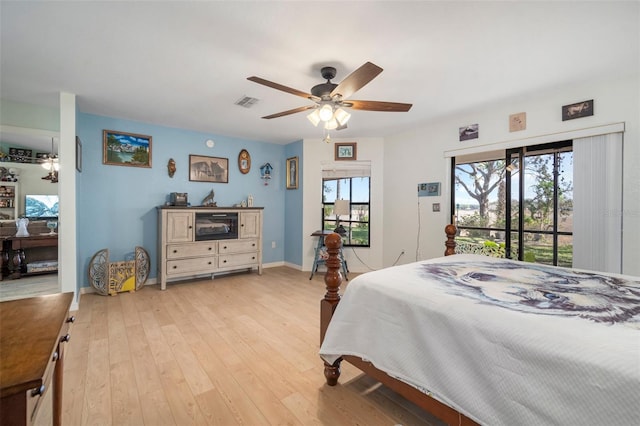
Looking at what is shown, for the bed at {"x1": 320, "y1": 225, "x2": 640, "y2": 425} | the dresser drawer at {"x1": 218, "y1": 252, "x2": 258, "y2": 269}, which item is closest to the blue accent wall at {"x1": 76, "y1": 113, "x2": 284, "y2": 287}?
the dresser drawer at {"x1": 218, "y1": 252, "x2": 258, "y2": 269}

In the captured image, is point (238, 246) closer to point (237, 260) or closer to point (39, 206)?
point (237, 260)

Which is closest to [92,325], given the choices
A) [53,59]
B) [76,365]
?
[76,365]

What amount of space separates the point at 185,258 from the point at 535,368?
4.16 m

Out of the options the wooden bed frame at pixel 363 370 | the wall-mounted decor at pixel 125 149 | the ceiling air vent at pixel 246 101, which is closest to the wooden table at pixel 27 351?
the wooden bed frame at pixel 363 370

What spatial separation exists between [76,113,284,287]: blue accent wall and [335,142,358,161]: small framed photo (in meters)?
1.33

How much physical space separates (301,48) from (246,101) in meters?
1.33

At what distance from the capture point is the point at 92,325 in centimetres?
278

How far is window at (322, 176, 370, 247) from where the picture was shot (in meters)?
5.04

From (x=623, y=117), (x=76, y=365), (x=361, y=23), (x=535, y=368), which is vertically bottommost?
(x=76, y=365)

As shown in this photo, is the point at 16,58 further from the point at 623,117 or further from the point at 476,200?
the point at 623,117

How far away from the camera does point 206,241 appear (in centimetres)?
434

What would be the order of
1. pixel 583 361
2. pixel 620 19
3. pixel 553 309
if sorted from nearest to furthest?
pixel 583 361, pixel 553 309, pixel 620 19

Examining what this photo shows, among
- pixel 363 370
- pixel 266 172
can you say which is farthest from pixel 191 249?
pixel 363 370

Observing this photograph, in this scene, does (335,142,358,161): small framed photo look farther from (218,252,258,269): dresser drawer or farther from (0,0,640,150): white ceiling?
(218,252,258,269): dresser drawer
